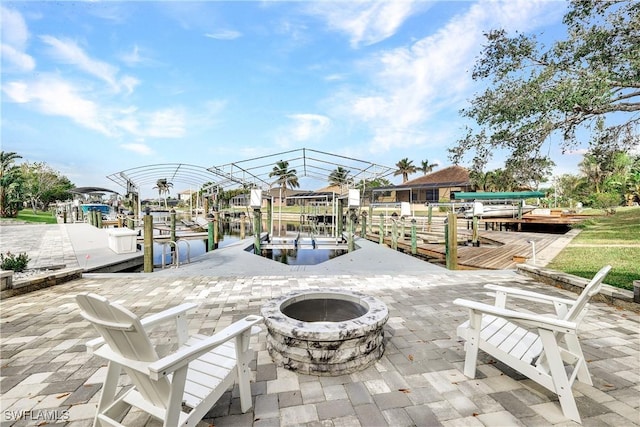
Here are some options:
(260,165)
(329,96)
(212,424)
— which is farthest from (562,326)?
(329,96)

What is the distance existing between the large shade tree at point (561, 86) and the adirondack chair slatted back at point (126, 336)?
770 cm

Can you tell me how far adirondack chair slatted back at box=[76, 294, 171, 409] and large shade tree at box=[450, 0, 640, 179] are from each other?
770cm

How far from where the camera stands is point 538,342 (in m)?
2.37

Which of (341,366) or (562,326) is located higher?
(562,326)

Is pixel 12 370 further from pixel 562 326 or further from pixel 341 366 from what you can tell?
pixel 562 326

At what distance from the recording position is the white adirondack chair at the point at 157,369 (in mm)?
1440

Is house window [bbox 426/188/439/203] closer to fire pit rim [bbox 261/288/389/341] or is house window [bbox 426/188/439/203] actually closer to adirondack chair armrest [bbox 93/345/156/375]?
fire pit rim [bbox 261/288/389/341]

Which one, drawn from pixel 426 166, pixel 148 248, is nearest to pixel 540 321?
pixel 148 248

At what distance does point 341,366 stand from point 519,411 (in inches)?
51.3

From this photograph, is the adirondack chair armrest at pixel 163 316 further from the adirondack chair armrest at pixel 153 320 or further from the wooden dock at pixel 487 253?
the wooden dock at pixel 487 253

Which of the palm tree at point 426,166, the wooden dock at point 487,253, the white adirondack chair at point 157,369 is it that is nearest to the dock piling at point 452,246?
the wooden dock at point 487,253

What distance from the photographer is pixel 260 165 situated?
10156 mm

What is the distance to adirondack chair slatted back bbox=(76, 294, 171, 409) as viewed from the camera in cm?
142

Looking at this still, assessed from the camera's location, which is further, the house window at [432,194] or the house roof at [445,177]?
the house window at [432,194]
